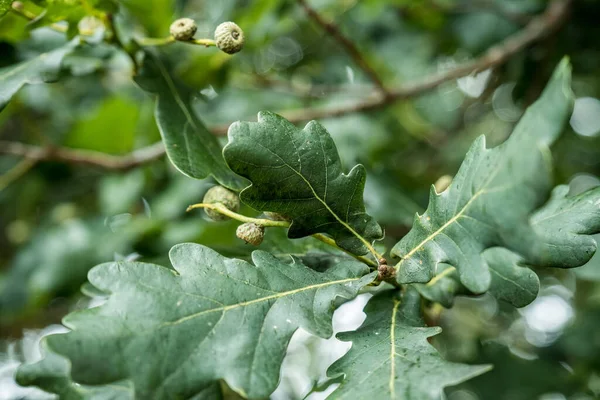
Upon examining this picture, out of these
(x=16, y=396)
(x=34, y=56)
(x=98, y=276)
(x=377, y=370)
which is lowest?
(x=16, y=396)

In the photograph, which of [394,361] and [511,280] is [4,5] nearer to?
[394,361]

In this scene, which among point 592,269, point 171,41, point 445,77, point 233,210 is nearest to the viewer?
point 233,210

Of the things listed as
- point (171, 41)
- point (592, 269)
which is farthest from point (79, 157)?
point (592, 269)

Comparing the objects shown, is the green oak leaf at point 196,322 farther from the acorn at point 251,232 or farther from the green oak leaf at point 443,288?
the green oak leaf at point 443,288

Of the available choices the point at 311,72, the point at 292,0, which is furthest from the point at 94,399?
the point at 311,72

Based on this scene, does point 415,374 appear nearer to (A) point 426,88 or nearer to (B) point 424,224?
(B) point 424,224

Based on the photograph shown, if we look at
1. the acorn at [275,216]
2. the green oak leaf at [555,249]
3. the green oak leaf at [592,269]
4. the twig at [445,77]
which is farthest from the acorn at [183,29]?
the green oak leaf at [592,269]
